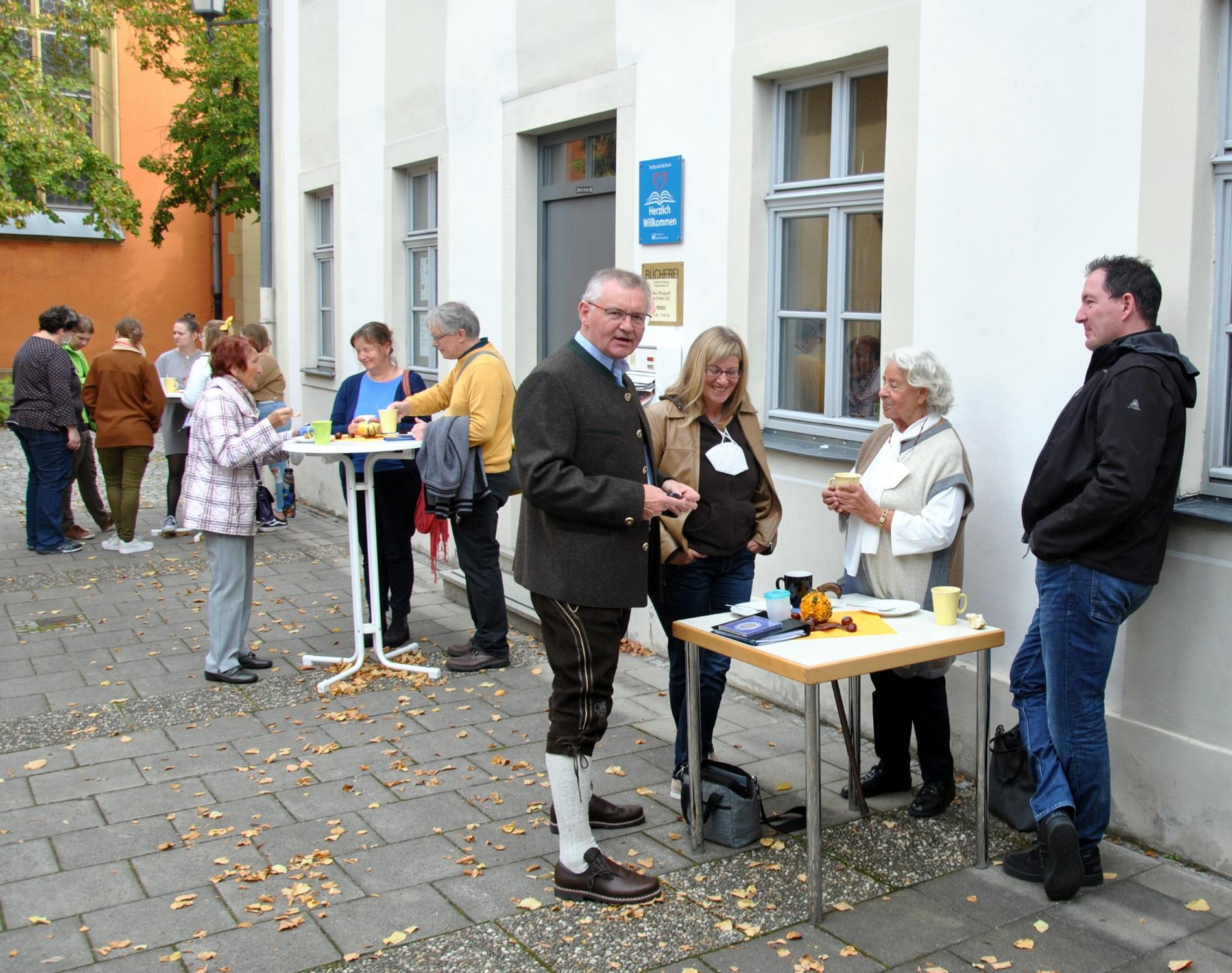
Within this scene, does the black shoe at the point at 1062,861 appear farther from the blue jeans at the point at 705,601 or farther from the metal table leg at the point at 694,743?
the blue jeans at the point at 705,601

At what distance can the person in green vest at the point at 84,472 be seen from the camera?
1066cm

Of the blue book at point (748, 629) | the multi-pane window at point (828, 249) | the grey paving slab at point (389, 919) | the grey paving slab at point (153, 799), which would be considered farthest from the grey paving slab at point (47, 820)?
the multi-pane window at point (828, 249)

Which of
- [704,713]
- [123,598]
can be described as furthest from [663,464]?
[123,598]

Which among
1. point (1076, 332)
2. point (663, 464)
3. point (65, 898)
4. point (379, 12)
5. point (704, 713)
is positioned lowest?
point (65, 898)

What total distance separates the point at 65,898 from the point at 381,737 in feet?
5.75

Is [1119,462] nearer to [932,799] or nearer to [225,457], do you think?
[932,799]

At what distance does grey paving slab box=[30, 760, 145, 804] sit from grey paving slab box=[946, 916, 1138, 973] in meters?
3.25

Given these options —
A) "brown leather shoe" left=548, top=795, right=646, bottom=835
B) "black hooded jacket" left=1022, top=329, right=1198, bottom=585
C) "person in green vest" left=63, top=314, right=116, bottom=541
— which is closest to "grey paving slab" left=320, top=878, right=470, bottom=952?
"brown leather shoe" left=548, top=795, right=646, bottom=835

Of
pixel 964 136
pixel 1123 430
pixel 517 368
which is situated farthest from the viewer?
pixel 517 368

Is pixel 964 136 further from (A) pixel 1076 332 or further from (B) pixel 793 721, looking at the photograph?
(B) pixel 793 721

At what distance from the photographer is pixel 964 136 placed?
4.96m

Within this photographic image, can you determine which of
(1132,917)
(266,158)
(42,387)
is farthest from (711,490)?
(266,158)

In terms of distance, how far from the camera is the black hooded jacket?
3.76 m

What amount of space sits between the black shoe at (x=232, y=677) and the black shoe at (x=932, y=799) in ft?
11.3
